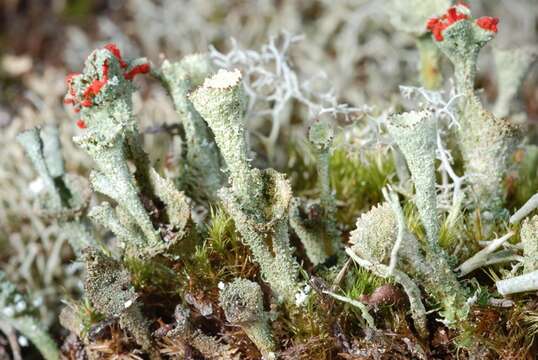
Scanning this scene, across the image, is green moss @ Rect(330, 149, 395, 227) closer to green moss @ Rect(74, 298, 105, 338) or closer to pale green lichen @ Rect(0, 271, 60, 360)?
green moss @ Rect(74, 298, 105, 338)

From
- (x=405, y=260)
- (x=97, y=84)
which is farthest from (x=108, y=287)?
(x=405, y=260)

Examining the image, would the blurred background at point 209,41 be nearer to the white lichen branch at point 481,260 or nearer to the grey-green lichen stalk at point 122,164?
the grey-green lichen stalk at point 122,164

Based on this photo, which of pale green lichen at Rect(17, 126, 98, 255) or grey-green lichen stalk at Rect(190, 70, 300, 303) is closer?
grey-green lichen stalk at Rect(190, 70, 300, 303)

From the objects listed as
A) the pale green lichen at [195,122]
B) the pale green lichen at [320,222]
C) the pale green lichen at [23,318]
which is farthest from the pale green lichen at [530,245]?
the pale green lichen at [23,318]

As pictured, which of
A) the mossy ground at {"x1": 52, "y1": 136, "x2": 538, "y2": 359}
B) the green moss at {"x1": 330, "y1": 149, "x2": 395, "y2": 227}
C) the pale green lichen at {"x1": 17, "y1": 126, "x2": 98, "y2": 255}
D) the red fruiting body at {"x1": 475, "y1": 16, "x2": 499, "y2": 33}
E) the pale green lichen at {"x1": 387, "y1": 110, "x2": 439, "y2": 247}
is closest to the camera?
the pale green lichen at {"x1": 387, "y1": 110, "x2": 439, "y2": 247}

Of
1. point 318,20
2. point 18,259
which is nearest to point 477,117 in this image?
point 18,259

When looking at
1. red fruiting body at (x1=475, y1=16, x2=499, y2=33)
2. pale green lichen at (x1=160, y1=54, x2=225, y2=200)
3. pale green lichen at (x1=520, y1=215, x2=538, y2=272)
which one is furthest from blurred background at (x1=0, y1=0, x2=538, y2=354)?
pale green lichen at (x1=520, y1=215, x2=538, y2=272)
